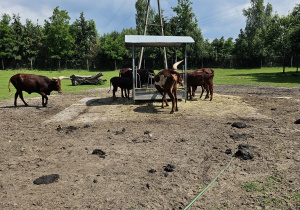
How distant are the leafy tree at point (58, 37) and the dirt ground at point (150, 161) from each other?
46182 mm

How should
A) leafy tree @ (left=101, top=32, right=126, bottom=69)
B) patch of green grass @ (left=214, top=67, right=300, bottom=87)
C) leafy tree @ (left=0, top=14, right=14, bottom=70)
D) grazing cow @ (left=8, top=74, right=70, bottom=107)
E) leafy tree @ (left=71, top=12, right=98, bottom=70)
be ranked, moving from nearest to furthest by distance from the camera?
grazing cow @ (left=8, top=74, right=70, bottom=107) < patch of green grass @ (left=214, top=67, right=300, bottom=87) < leafy tree @ (left=0, top=14, right=14, bottom=70) < leafy tree @ (left=101, top=32, right=126, bottom=69) < leafy tree @ (left=71, top=12, right=98, bottom=70)

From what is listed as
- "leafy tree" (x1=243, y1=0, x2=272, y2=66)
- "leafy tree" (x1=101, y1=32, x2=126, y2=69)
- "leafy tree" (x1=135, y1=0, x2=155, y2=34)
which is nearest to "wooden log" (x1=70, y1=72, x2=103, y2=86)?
"leafy tree" (x1=101, y1=32, x2=126, y2=69)

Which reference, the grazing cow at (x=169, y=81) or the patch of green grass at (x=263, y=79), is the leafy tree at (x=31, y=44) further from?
the grazing cow at (x=169, y=81)

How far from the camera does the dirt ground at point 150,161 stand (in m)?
2.87

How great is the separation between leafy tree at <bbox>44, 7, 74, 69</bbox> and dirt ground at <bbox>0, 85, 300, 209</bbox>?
4618cm

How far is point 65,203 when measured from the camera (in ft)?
9.19

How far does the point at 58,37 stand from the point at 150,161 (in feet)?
172

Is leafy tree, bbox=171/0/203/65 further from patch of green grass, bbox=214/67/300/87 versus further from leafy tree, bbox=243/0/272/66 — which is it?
patch of green grass, bbox=214/67/300/87

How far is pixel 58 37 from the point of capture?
4972 centimetres

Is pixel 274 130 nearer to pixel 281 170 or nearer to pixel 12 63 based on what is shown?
pixel 281 170

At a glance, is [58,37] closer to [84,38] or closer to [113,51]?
[84,38]

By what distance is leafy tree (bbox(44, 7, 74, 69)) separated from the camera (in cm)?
4925

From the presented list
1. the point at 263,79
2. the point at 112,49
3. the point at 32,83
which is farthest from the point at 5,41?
the point at 263,79

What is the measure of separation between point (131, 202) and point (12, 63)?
182 feet
